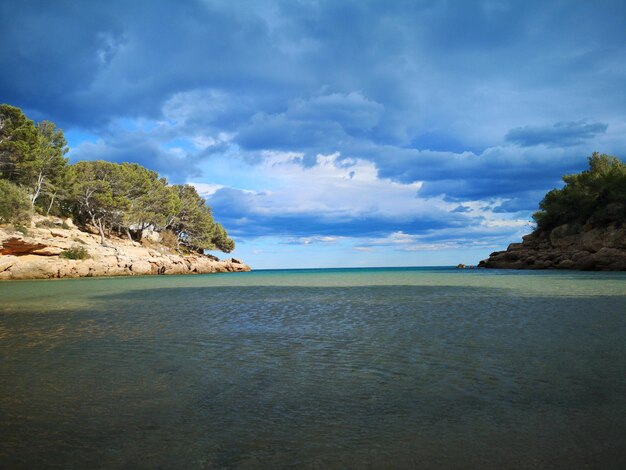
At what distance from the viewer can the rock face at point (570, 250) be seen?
170 feet

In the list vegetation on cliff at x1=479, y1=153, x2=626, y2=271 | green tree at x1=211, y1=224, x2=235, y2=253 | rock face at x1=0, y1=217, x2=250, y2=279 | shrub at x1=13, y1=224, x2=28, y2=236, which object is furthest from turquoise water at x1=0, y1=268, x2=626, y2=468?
green tree at x1=211, y1=224, x2=235, y2=253

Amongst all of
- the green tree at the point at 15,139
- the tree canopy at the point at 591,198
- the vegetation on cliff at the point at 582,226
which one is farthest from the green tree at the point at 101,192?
the tree canopy at the point at 591,198

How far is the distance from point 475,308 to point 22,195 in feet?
155

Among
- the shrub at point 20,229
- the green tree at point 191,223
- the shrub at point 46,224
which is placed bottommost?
the shrub at point 20,229

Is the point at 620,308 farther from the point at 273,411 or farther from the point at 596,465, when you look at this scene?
the point at 273,411

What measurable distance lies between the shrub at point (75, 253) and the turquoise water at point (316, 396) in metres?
40.4

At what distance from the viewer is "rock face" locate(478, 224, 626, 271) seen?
51719mm

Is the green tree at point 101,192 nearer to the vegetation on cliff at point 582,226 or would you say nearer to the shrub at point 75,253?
the shrub at point 75,253

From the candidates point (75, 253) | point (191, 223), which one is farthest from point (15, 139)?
point (191, 223)

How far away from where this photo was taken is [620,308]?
14.5 metres

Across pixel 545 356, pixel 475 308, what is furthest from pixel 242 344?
pixel 475 308

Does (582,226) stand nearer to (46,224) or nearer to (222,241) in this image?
(222,241)

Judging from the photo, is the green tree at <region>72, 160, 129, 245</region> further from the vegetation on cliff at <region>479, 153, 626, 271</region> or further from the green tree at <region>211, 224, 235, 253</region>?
the vegetation on cliff at <region>479, 153, 626, 271</region>

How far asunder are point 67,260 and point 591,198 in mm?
73301
